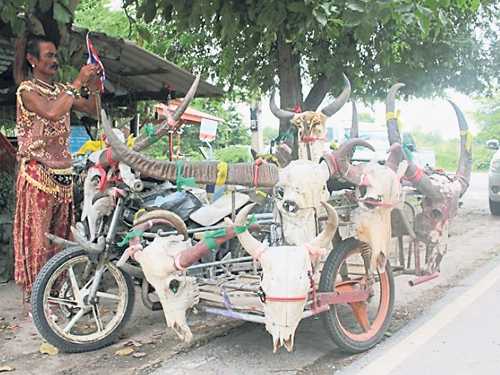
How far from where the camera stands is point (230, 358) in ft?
12.7

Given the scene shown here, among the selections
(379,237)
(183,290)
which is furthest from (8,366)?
(379,237)

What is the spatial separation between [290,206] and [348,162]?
0.55 m

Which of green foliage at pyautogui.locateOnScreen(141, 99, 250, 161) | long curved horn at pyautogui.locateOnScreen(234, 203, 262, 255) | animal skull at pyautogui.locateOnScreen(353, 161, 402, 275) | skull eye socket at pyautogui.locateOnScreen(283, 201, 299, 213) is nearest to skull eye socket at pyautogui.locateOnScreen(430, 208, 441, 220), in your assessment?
animal skull at pyautogui.locateOnScreen(353, 161, 402, 275)

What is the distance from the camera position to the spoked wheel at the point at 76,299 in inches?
152

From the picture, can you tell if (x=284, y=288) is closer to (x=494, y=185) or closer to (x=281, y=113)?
(x=281, y=113)

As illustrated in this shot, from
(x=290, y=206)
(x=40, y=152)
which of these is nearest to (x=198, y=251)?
(x=290, y=206)

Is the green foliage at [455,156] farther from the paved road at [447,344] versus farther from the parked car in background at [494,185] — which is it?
the paved road at [447,344]

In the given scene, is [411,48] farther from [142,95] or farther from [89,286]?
[89,286]

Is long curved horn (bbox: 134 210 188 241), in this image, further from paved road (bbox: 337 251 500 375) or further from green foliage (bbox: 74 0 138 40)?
green foliage (bbox: 74 0 138 40)

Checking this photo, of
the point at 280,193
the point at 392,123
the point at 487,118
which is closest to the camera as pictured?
the point at 280,193

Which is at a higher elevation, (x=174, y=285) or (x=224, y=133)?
(x=224, y=133)

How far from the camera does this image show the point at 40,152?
4387mm

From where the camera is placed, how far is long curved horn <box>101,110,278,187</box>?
3.26 metres

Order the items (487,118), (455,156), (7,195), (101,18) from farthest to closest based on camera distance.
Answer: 1. (455,156)
2. (487,118)
3. (101,18)
4. (7,195)
